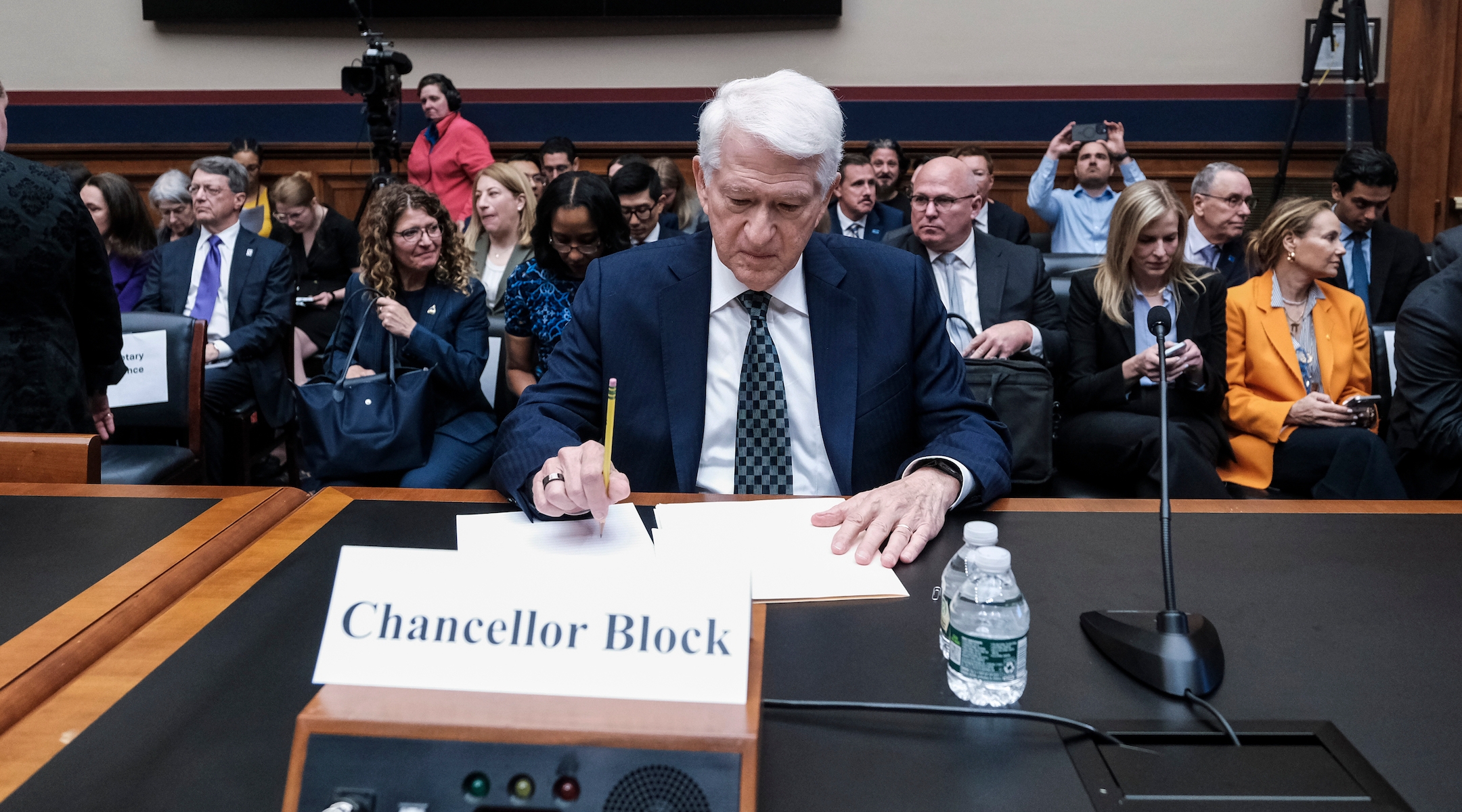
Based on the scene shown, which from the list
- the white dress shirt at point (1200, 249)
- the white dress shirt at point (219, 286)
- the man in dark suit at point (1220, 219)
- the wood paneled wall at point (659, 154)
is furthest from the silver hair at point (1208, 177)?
the white dress shirt at point (219, 286)

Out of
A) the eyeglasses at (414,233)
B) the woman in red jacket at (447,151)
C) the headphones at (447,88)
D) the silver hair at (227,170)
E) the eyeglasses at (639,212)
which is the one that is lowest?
the eyeglasses at (414,233)

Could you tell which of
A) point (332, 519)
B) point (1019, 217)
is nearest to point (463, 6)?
point (1019, 217)

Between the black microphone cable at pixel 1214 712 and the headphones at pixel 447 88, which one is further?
the headphones at pixel 447 88

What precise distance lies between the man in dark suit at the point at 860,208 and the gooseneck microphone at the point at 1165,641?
139 inches

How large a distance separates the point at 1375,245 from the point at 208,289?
4326 mm

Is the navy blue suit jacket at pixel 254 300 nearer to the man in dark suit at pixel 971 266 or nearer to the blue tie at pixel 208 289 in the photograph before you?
the blue tie at pixel 208 289

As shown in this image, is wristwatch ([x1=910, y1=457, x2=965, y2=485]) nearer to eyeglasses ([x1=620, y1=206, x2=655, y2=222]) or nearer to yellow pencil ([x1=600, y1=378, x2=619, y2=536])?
yellow pencil ([x1=600, y1=378, x2=619, y2=536])

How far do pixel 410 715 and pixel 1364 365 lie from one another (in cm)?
296

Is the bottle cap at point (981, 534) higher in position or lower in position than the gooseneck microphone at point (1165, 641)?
higher

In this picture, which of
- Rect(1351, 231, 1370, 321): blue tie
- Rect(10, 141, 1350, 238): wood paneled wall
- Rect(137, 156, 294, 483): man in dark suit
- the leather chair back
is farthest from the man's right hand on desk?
Rect(10, 141, 1350, 238): wood paneled wall

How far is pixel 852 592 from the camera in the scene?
1.06m

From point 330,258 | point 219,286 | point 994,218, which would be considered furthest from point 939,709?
point 330,258

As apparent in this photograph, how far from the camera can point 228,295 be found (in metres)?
3.74

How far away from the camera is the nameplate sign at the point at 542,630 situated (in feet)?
2.20
